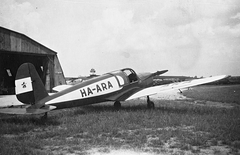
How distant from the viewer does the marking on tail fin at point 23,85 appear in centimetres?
608

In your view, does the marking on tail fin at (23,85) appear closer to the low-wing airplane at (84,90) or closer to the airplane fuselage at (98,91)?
the low-wing airplane at (84,90)

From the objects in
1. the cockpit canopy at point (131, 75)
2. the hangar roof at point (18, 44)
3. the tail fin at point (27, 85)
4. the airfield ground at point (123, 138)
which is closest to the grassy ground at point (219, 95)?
the cockpit canopy at point (131, 75)

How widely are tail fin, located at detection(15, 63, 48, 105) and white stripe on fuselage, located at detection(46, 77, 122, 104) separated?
554 millimetres

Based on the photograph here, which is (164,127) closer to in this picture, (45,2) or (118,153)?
(118,153)

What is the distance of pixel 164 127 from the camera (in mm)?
5695

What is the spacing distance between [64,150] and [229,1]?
6407mm

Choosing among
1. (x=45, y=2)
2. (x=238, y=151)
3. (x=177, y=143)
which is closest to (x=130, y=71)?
(x=45, y=2)

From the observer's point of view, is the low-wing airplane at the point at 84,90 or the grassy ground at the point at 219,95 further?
the grassy ground at the point at 219,95

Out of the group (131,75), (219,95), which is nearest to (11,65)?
(131,75)

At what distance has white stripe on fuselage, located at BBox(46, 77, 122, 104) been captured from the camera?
23.0 ft

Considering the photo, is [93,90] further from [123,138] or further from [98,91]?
[123,138]

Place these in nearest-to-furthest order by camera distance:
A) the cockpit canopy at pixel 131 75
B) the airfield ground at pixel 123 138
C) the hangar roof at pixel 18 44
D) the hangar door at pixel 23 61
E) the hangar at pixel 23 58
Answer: the airfield ground at pixel 123 138 → the cockpit canopy at pixel 131 75 → the hangar roof at pixel 18 44 → the hangar at pixel 23 58 → the hangar door at pixel 23 61

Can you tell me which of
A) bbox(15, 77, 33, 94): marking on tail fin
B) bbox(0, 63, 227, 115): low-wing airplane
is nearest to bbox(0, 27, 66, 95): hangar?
bbox(0, 63, 227, 115): low-wing airplane

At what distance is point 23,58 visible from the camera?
74.2 ft
